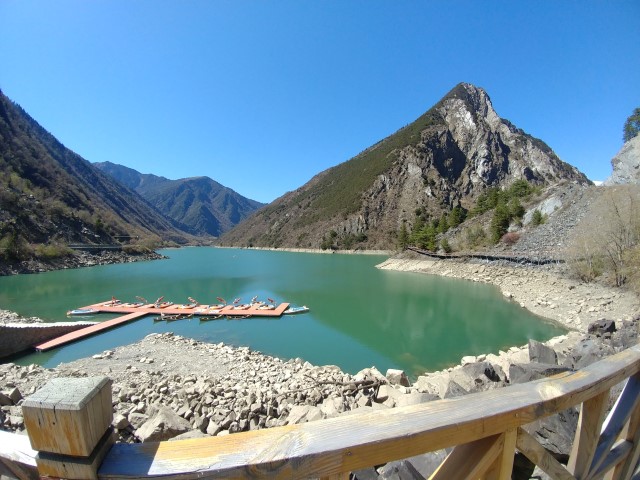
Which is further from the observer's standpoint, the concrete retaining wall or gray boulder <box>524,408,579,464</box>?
the concrete retaining wall

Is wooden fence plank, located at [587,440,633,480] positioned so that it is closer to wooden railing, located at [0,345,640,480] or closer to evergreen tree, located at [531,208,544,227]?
wooden railing, located at [0,345,640,480]

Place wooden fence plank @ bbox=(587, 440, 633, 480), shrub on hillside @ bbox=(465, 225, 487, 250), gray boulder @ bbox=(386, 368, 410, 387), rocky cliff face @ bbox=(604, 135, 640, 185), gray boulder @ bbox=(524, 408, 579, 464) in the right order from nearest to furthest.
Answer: wooden fence plank @ bbox=(587, 440, 633, 480) → gray boulder @ bbox=(524, 408, 579, 464) → gray boulder @ bbox=(386, 368, 410, 387) → rocky cliff face @ bbox=(604, 135, 640, 185) → shrub on hillside @ bbox=(465, 225, 487, 250)

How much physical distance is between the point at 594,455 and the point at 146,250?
3363 inches

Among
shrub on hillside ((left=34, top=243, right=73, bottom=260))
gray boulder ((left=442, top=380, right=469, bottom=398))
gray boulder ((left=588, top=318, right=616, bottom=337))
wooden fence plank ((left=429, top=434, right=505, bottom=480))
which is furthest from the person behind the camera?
shrub on hillside ((left=34, top=243, right=73, bottom=260))

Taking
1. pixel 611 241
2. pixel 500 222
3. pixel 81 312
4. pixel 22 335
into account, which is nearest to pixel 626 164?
pixel 500 222

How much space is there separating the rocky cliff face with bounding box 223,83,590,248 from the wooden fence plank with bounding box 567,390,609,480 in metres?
91.2

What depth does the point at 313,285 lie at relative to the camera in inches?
1268

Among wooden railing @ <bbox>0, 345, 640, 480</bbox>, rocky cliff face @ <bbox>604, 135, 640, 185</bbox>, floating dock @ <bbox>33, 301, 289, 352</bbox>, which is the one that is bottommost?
floating dock @ <bbox>33, 301, 289, 352</bbox>

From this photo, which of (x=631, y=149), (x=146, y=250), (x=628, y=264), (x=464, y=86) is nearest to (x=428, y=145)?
(x=464, y=86)

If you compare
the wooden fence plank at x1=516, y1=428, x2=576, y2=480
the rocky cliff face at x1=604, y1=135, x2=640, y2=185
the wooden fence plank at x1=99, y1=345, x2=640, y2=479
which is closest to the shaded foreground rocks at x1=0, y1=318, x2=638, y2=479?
the wooden fence plank at x1=516, y1=428, x2=576, y2=480

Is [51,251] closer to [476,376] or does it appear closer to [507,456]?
[476,376]

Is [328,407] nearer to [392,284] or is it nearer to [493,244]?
[392,284]

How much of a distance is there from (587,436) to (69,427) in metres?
2.80

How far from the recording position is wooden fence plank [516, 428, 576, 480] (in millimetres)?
1613
